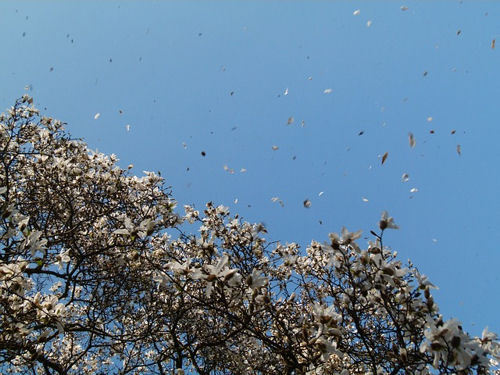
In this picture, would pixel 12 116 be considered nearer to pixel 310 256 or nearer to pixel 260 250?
pixel 260 250

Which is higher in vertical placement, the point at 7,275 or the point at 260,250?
the point at 260,250

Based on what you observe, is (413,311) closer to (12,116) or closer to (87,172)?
(87,172)

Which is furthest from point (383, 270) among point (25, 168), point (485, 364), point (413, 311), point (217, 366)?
point (25, 168)

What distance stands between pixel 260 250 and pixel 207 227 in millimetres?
1005

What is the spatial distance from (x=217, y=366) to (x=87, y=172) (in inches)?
160

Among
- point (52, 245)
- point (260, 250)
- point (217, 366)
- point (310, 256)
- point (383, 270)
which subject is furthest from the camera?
point (310, 256)

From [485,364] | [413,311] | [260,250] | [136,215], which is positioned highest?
[136,215]

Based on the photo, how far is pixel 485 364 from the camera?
236 cm

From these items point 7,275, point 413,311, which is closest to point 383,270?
point 413,311

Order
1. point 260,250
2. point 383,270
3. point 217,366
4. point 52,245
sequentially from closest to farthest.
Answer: point 383,270 → point 52,245 → point 260,250 → point 217,366

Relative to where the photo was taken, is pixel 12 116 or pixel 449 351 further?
pixel 12 116

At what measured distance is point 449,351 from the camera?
7.56 feet

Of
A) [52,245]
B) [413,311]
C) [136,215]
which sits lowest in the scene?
[413,311]

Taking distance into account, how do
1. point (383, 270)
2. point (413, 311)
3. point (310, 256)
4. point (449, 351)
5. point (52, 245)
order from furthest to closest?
point (310, 256)
point (52, 245)
point (413, 311)
point (383, 270)
point (449, 351)
